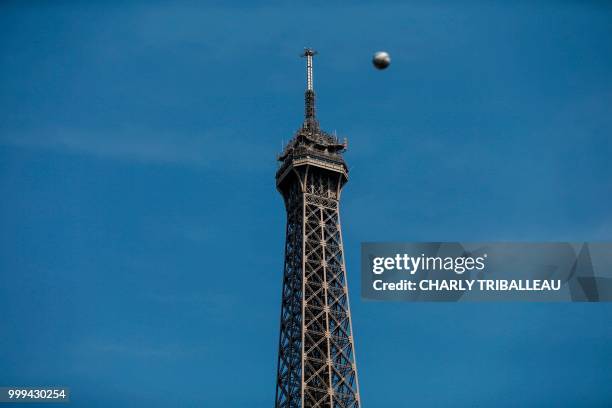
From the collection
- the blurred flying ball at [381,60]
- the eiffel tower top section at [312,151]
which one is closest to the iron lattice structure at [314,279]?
the eiffel tower top section at [312,151]

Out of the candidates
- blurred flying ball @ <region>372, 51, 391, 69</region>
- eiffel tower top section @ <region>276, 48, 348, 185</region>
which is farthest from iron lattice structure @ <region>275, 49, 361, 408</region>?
blurred flying ball @ <region>372, 51, 391, 69</region>

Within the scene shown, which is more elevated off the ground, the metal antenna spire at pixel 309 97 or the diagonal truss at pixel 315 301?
the metal antenna spire at pixel 309 97

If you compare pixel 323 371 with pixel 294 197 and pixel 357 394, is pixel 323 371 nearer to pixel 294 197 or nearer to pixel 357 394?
pixel 357 394

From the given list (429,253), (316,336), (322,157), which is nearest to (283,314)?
(316,336)

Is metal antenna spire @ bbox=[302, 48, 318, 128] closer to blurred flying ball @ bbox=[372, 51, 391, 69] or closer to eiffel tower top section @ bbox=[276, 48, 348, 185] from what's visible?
Result: eiffel tower top section @ bbox=[276, 48, 348, 185]

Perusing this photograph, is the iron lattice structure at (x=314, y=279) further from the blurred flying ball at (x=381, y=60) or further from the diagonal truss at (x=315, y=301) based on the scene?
the blurred flying ball at (x=381, y=60)

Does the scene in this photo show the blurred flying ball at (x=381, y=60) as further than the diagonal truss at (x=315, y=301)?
No

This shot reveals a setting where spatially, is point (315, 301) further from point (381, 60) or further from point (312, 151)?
point (381, 60)
